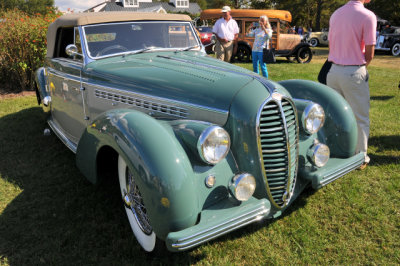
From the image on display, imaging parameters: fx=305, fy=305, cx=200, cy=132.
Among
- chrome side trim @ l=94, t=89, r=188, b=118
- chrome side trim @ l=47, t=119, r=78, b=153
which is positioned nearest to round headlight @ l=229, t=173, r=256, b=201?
chrome side trim @ l=94, t=89, r=188, b=118

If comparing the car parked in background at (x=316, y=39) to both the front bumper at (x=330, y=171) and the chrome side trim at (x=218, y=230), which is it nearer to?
the front bumper at (x=330, y=171)

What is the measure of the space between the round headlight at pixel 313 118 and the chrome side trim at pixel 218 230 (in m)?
0.98

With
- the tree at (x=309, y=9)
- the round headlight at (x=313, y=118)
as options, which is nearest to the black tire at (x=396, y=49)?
the tree at (x=309, y=9)

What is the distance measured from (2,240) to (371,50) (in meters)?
4.16

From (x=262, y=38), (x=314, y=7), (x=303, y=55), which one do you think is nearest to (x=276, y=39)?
(x=303, y=55)

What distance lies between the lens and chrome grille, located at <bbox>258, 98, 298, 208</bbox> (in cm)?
230

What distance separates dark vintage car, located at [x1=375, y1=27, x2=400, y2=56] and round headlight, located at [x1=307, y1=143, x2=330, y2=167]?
18.5 meters

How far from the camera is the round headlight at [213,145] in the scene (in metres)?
2.06

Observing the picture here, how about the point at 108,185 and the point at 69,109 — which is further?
the point at 69,109

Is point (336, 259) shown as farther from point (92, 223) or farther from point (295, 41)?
point (295, 41)

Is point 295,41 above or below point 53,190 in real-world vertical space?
above

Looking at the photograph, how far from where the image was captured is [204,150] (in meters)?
2.07

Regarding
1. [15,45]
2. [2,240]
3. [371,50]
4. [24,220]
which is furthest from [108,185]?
[15,45]

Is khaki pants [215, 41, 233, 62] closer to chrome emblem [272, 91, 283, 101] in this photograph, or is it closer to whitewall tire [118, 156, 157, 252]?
chrome emblem [272, 91, 283, 101]
